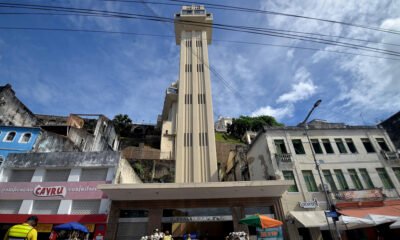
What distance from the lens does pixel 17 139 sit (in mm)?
18688

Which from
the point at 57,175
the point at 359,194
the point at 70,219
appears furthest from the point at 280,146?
the point at 57,175

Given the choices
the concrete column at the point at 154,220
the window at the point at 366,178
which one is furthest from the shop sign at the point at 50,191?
the window at the point at 366,178

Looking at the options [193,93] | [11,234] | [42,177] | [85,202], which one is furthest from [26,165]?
[193,93]

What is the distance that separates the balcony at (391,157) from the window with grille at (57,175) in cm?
2833

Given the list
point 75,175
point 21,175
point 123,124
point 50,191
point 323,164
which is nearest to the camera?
point 50,191

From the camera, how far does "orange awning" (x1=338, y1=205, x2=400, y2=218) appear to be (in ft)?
49.6

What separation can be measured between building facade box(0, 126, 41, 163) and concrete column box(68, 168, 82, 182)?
618 centimetres

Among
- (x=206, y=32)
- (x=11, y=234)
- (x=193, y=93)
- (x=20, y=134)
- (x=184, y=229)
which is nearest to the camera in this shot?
(x=11, y=234)

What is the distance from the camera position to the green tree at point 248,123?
5491 centimetres

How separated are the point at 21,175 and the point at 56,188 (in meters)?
4.07

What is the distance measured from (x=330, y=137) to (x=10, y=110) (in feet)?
112

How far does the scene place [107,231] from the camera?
45.5 ft

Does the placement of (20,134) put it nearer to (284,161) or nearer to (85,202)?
(85,202)

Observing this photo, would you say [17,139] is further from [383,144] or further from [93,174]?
[383,144]
